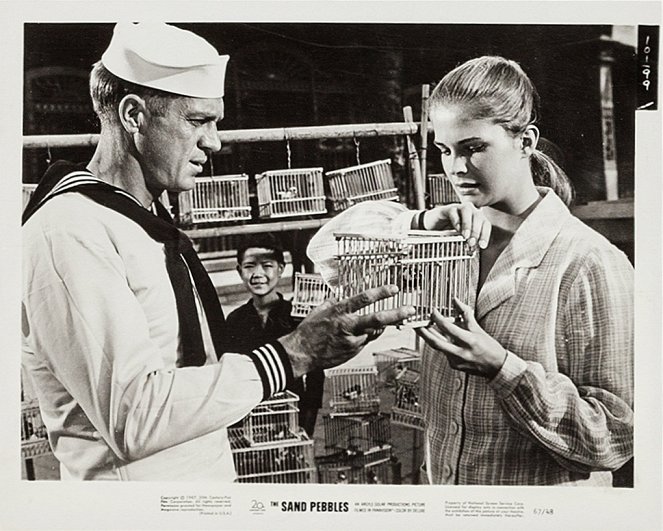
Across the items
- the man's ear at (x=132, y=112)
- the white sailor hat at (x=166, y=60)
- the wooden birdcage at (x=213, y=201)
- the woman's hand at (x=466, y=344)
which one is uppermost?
→ the white sailor hat at (x=166, y=60)

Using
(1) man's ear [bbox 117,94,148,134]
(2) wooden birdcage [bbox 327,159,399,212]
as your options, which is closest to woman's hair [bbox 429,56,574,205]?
(2) wooden birdcage [bbox 327,159,399,212]

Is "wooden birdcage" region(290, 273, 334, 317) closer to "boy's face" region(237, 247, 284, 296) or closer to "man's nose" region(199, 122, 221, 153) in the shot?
"boy's face" region(237, 247, 284, 296)

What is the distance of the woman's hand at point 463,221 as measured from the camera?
60.2 inches

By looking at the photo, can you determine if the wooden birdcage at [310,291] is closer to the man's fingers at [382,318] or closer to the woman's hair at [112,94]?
the man's fingers at [382,318]

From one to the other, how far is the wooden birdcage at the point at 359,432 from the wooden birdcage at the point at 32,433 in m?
0.68

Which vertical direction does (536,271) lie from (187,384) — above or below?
above

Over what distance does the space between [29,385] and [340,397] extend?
30.0 inches

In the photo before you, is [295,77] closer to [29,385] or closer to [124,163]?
[124,163]

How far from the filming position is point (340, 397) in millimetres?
1573

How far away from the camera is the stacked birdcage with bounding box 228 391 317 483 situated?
5.10 feet

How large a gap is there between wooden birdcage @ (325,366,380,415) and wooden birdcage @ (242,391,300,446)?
0.32 feet

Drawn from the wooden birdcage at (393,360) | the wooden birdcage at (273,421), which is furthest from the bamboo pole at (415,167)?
the wooden birdcage at (273,421)

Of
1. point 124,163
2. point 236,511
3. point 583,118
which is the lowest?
point 236,511

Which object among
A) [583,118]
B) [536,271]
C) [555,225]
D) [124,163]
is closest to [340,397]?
[536,271]
